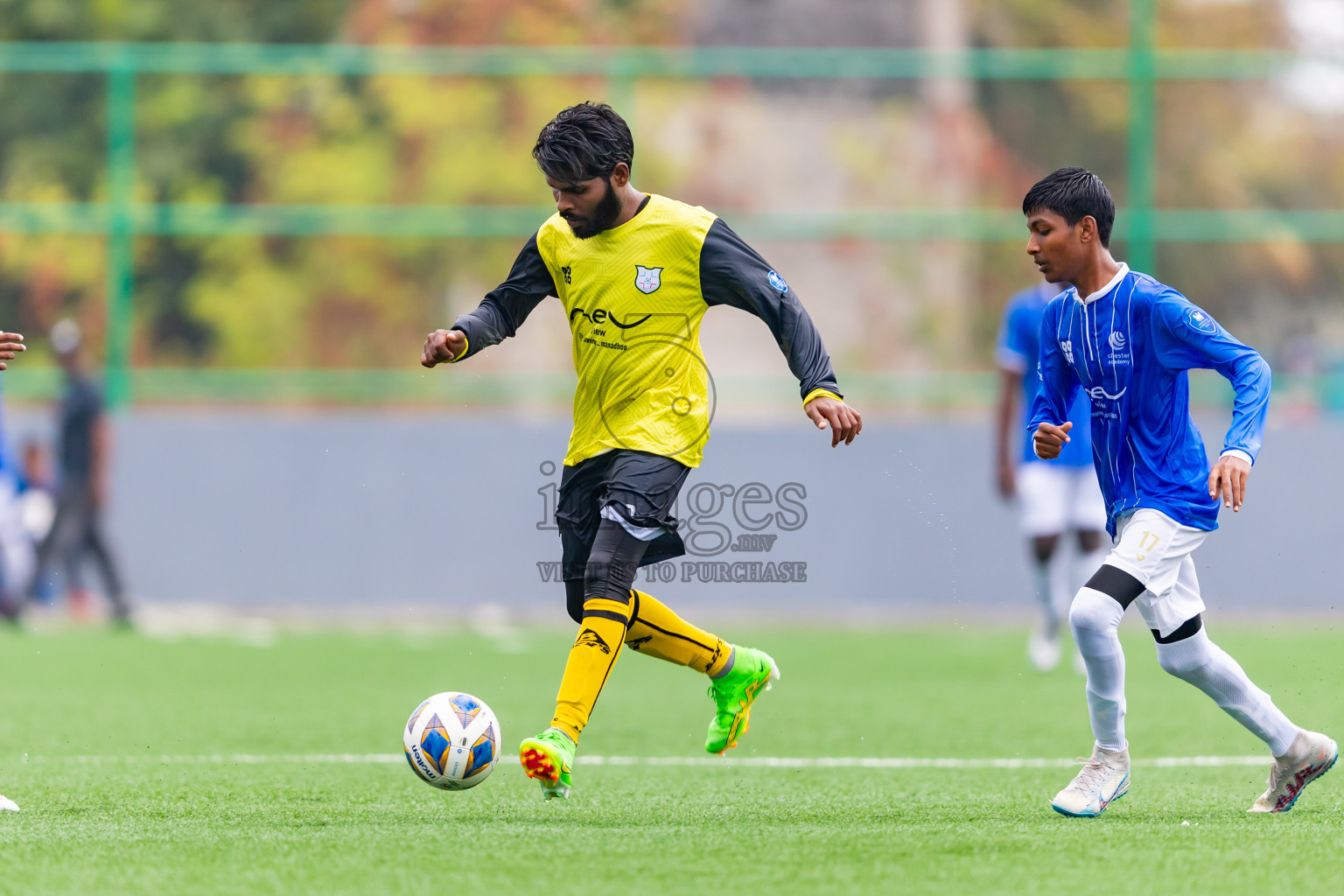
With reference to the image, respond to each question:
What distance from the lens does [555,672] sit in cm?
1036

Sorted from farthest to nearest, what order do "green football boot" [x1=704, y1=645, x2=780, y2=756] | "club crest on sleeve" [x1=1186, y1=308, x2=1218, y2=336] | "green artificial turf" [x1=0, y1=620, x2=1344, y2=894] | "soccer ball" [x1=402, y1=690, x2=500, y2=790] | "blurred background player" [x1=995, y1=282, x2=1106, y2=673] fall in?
1. "blurred background player" [x1=995, y1=282, x2=1106, y2=673]
2. "green football boot" [x1=704, y1=645, x2=780, y2=756]
3. "soccer ball" [x1=402, y1=690, x2=500, y2=790]
4. "club crest on sleeve" [x1=1186, y1=308, x2=1218, y2=336]
5. "green artificial turf" [x1=0, y1=620, x2=1344, y2=894]

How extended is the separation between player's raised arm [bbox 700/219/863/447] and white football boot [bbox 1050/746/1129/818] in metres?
1.25

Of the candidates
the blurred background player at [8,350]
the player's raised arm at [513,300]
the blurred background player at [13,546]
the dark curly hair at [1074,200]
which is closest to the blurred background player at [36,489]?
the blurred background player at [13,546]

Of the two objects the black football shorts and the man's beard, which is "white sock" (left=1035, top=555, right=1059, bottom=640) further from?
the man's beard

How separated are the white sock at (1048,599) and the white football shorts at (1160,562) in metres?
5.22

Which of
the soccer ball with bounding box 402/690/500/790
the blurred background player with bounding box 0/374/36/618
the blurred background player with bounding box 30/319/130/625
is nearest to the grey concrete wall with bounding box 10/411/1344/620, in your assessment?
the blurred background player with bounding box 0/374/36/618

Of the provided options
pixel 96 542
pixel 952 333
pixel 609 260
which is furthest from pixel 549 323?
pixel 609 260

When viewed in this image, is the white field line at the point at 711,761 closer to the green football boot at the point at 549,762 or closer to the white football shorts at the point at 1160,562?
the white football shorts at the point at 1160,562

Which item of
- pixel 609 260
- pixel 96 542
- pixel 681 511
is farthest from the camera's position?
pixel 96 542

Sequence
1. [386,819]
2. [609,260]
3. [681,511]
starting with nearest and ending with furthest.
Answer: [386,819] < [609,260] < [681,511]

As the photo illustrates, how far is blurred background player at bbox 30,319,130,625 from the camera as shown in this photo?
1344 centimetres

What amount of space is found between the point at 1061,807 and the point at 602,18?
16.8m

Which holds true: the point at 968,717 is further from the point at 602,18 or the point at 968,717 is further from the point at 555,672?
the point at 602,18

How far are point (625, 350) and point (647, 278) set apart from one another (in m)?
0.24
